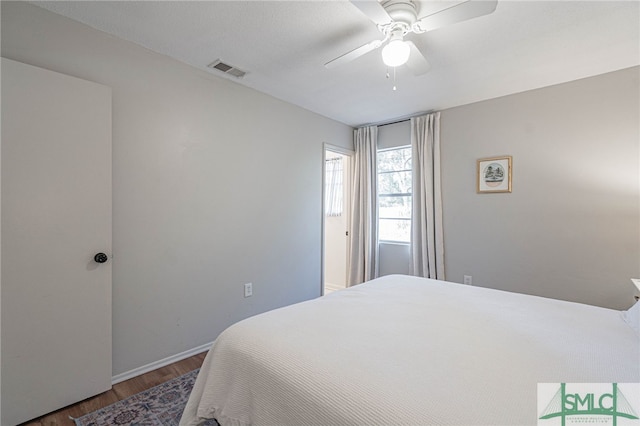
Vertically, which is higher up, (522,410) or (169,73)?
(169,73)

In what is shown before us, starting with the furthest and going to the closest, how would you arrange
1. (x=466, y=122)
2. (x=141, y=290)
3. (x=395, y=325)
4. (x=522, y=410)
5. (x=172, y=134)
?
(x=466, y=122)
(x=172, y=134)
(x=141, y=290)
(x=395, y=325)
(x=522, y=410)

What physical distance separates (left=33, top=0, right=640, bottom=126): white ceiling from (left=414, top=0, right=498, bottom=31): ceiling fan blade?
0.68 ft

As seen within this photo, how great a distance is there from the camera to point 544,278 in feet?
9.14

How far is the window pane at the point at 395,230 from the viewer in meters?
3.80

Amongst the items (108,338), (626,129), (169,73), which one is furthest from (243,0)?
(626,129)

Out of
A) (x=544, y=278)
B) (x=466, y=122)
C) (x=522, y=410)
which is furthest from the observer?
(x=466, y=122)

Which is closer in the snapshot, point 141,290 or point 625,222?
point 141,290

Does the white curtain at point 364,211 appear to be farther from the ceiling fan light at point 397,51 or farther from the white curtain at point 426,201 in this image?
the ceiling fan light at point 397,51

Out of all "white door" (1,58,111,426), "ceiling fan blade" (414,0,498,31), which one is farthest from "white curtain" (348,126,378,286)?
"white door" (1,58,111,426)

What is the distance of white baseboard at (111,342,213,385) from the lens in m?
2.04

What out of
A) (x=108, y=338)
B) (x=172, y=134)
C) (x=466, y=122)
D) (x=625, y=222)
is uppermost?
(x=466, y=122)

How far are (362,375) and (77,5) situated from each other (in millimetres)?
2497

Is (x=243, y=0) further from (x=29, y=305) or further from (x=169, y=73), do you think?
(x=29, y=305)

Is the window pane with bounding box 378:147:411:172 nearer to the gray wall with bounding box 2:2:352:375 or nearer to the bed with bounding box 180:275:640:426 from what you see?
the gray wall with bounding box 2:2:352:375
